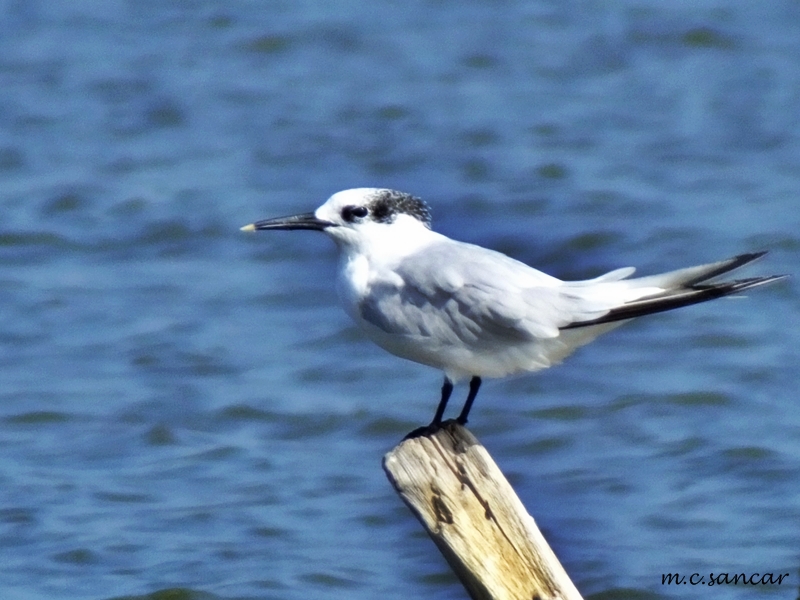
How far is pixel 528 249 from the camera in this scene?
11.8 m

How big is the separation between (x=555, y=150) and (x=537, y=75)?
1.59m

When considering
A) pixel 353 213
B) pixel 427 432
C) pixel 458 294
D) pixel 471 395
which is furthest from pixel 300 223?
pixel 427 432

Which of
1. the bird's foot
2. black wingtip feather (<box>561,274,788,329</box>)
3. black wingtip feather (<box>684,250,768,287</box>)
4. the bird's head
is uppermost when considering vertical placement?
the bird's head

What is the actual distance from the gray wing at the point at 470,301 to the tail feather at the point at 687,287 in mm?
146

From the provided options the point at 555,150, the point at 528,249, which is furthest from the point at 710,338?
the point at 555,150

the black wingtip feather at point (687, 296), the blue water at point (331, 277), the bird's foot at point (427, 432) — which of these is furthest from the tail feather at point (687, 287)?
the blue water at point (331, 277)

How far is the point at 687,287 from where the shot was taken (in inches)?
189

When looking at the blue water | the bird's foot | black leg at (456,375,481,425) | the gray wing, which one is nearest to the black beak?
the gray wing

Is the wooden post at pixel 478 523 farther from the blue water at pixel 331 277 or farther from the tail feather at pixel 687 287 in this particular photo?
the blue water at pixel 331 277

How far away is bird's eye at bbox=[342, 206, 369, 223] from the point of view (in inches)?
233

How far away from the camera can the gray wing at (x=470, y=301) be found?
520 centimetres

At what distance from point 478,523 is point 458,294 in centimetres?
104

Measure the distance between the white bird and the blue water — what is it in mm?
2514

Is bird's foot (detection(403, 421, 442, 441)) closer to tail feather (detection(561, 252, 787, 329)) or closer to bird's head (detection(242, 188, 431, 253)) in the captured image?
tail feather (detection(561, 252, 787, 329))
